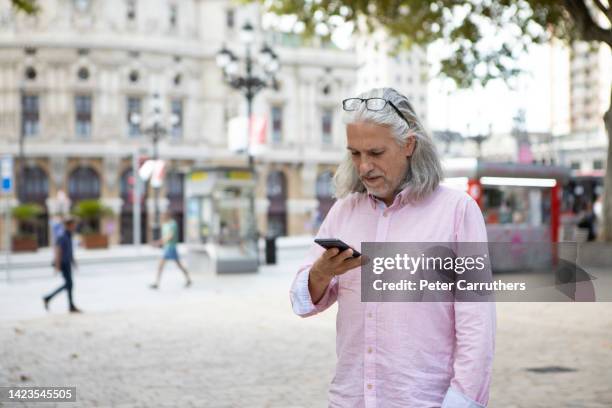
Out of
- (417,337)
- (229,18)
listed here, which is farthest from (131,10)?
(417,337)

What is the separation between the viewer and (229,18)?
172 feet

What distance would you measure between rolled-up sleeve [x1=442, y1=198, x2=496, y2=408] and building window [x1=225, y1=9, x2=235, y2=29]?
5199 centimetres

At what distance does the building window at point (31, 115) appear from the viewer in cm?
4662

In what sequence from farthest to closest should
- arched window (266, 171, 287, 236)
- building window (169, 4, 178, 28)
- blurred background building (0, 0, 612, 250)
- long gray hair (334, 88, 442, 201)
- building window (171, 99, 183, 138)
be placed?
arched window (266, 171, 287, 236) < building window (169, 4, 178, 28) < building window (171, 99, 183, 138) < blurred background building (0, 0, 612, 250) < long gray hair (334, 88, 442, 201)

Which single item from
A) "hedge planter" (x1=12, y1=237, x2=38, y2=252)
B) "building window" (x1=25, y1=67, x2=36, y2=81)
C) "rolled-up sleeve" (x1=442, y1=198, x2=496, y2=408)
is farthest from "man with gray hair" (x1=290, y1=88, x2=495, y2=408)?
"building window" (x1=25, y1=67, x2=36, y2=81)

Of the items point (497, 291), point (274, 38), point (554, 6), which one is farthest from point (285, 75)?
point (497, 291)

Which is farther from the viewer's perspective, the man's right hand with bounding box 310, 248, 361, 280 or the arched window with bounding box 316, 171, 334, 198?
the arched window with bounding box 316, 171, 334, 198

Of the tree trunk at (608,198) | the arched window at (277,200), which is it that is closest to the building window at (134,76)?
the arched window at (277,200)

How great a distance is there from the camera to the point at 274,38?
53.7 meters

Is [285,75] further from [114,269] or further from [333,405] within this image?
[333,405]

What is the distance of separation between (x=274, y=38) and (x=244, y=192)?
113 ft

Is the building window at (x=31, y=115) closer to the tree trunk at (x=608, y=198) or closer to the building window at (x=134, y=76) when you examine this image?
the building window at (x=134, y=76)

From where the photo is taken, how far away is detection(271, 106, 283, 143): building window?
175 feet

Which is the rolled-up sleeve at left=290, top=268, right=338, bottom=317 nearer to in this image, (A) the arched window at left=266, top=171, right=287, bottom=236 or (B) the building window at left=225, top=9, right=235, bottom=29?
(A) the arched window at left=266, top=171, right=287, bottom=236
